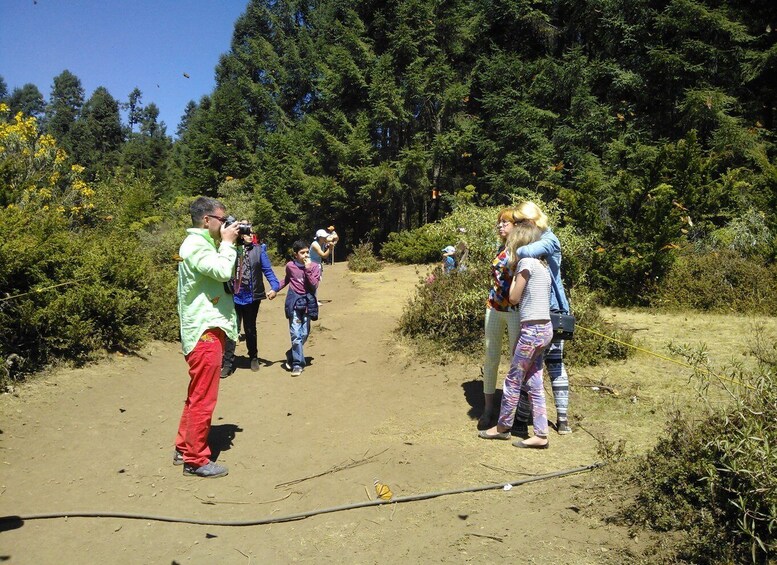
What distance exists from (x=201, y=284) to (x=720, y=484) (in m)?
3.78

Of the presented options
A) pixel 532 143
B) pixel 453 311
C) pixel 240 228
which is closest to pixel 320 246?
pixel 453 311

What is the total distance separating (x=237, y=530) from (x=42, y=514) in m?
1.33

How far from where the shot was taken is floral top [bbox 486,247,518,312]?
5.26 metres

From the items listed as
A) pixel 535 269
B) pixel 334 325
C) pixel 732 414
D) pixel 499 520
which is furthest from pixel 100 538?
pixel 334 325

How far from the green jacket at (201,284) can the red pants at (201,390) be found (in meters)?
0.08

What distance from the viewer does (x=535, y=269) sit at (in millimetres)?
4918

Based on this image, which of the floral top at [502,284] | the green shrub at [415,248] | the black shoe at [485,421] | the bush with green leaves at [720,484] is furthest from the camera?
the green shrub at [415,248]

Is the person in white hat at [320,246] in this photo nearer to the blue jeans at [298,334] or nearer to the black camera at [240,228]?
the blue jeans at [298,334]

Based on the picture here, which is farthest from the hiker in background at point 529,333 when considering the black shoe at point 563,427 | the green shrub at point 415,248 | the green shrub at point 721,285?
the green shrub at point 415,248

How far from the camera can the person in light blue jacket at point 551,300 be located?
5.05 m

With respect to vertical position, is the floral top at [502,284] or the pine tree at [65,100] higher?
the pine tree at [65,100]

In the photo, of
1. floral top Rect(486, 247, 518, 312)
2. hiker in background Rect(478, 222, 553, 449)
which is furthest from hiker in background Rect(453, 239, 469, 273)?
hiker in background Rect(478, 222, 553, 449)

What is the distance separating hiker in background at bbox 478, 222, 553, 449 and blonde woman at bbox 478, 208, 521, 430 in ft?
0.49

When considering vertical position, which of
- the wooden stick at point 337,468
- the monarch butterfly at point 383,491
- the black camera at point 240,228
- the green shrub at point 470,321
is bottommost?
the wooden stick at point 337,468
